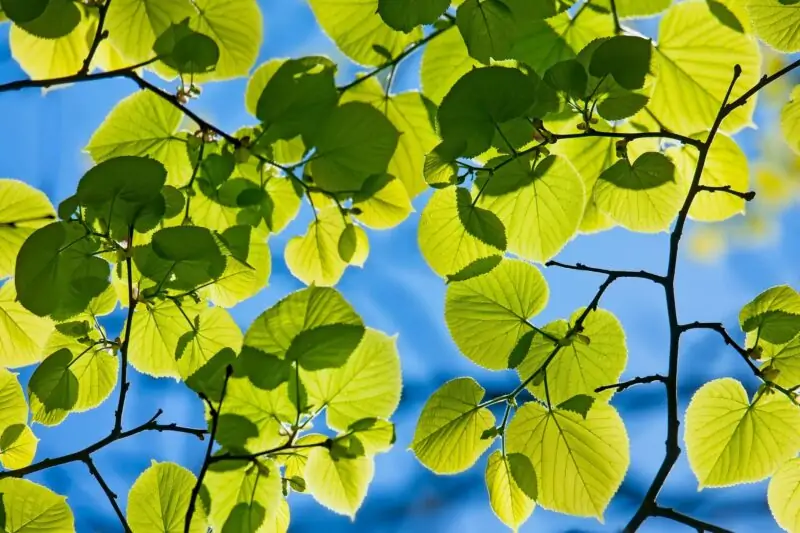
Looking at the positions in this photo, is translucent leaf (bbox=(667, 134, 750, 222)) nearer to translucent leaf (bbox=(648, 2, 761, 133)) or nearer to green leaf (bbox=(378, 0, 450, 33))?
translucent leaf (bbox=(648, 2, 761, 133))

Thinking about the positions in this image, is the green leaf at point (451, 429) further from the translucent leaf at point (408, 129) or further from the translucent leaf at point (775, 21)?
the translucent leaf at point (775, 21)

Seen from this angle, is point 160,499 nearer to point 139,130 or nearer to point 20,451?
point 20,451

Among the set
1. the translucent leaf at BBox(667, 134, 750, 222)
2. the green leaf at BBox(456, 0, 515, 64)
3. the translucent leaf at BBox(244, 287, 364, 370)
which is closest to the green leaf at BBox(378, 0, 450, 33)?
the green leaf at BBox(456, 0, 515, 64)

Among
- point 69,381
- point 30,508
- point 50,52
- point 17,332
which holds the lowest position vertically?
point 30,508

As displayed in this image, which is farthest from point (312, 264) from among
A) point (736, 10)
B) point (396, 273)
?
point (396, 273)

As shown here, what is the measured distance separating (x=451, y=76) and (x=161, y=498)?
1.69ft

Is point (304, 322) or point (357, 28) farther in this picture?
point (357, 28)

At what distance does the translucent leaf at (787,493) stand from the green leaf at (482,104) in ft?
1.40

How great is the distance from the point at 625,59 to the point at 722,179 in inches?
12.3

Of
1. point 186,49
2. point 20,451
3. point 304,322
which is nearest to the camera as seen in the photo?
point 304,322

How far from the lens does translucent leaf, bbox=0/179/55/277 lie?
0.75 metres

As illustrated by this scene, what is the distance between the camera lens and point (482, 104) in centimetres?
57

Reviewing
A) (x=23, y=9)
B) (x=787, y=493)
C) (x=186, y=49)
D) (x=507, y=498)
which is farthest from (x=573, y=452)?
(x=23, y=9)

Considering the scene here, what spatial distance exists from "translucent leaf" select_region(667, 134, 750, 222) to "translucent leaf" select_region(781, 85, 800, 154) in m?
0.05
